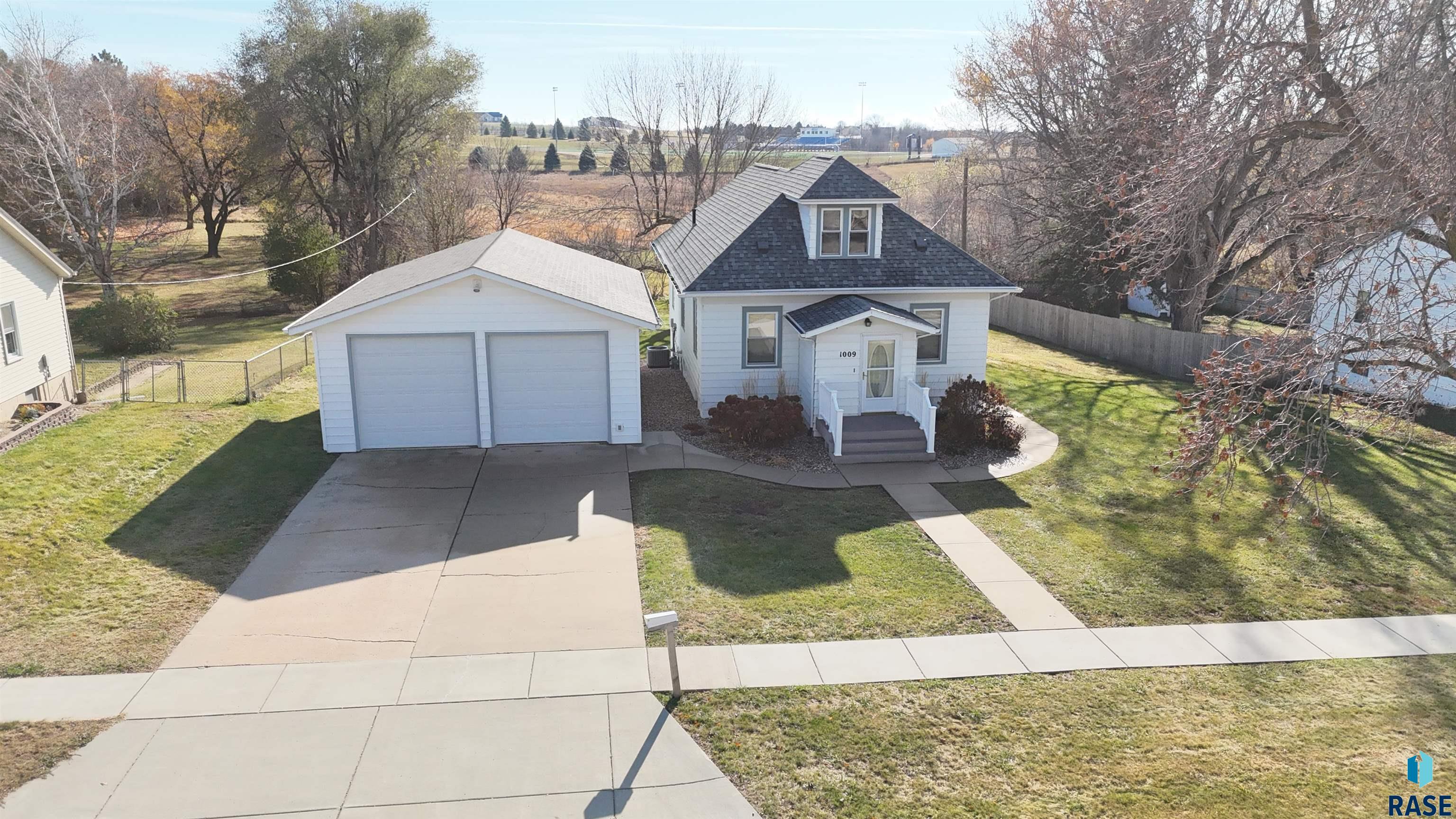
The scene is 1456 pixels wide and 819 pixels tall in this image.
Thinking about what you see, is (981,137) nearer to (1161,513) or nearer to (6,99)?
(1161,513)

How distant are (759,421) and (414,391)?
22.4ft

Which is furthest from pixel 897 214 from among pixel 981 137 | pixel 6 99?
pixel 6 99

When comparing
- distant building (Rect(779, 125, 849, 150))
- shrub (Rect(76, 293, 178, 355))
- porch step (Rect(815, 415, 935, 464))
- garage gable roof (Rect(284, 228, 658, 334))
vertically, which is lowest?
porch step (Rect(815, 415, 935, 464))

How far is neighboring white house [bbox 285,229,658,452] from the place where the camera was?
17.9m

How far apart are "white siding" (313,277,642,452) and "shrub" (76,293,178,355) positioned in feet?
53.7

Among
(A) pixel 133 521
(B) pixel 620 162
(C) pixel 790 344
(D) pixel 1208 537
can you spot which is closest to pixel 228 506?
(A) pixel 133 521

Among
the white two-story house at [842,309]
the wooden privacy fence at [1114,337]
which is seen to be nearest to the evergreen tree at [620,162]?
the wooden privacy fence at [1114,337]

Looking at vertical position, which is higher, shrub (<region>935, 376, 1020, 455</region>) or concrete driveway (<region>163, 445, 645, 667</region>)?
shrub (<region>935, 376, 1020, 455</region>)

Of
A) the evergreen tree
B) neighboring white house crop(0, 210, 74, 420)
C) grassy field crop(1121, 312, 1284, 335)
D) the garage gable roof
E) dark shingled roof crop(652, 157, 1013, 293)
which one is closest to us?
the garage gable roof

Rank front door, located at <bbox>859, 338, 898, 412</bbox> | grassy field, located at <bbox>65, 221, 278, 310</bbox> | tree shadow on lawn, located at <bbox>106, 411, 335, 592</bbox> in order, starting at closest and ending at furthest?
tree shadow on lawn, located at <bbox>106, 411, 335, 592</bbox>, front door, located at <bbox>859, 338, 898, 412</bbox>, grassy field, located at <bbox>65, 221, 278, 310</bbox>

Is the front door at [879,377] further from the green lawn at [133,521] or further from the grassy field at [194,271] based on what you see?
the grassy field at [194,271]

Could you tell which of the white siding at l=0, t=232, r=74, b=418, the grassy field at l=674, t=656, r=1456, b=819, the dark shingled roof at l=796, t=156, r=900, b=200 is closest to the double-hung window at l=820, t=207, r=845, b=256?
the dark shingled roof at l=796, t=156, r=900, b=200

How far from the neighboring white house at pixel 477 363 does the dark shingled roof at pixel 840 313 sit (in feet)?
10.2

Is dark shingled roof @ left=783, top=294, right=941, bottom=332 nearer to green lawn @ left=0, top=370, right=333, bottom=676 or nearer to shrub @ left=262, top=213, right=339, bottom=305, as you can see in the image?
green lawn @ left=0, top=370, right=333, bottom=676
